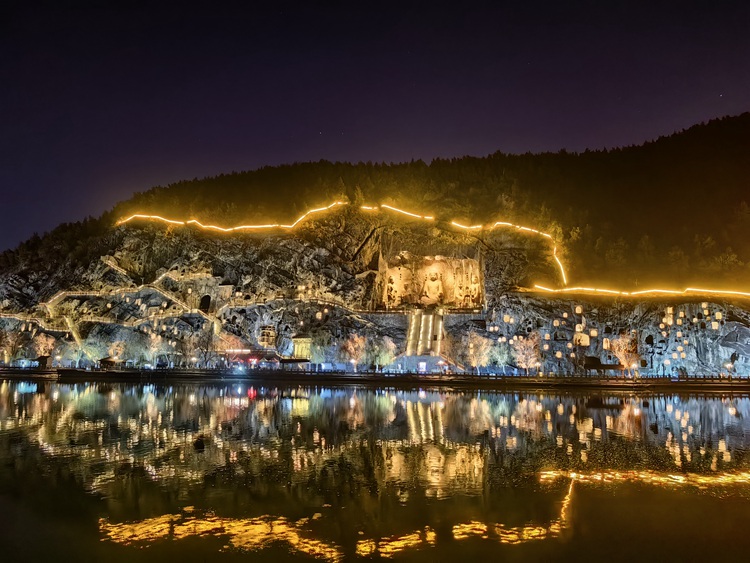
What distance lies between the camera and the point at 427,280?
51.8 meters

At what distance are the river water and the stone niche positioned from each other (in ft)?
92.8

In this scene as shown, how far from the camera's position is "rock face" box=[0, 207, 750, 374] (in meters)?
39.7

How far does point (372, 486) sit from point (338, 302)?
36.2 metres

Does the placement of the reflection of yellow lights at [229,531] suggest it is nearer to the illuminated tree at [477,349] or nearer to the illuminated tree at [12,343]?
the illuminated tree at [477,349]

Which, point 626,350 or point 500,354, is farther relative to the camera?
point 500,354

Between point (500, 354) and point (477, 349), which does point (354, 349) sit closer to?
point (477, 349)

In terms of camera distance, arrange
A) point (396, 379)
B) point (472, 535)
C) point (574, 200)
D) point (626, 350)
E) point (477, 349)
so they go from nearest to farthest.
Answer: point (472, 535) → point (396, 379) → point (626, 350) → point (477, 349) → point (574, 200)

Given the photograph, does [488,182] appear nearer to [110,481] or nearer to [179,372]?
[179,372]

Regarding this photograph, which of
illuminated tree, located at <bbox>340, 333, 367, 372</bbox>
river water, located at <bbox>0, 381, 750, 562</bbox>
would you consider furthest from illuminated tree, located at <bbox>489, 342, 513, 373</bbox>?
river water, located at <bbox>0, 381, 750, 562</bbox>

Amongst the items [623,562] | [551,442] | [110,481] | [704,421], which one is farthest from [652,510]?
[704,421]

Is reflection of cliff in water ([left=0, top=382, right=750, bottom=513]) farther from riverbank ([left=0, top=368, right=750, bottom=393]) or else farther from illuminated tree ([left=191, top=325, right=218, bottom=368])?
illuminated tree ([left=191, top=325, right=218, bottom=368])

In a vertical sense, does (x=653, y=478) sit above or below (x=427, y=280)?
below

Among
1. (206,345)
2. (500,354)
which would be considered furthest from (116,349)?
(500,354)

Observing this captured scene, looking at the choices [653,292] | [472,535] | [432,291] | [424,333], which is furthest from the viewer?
[432,291]
